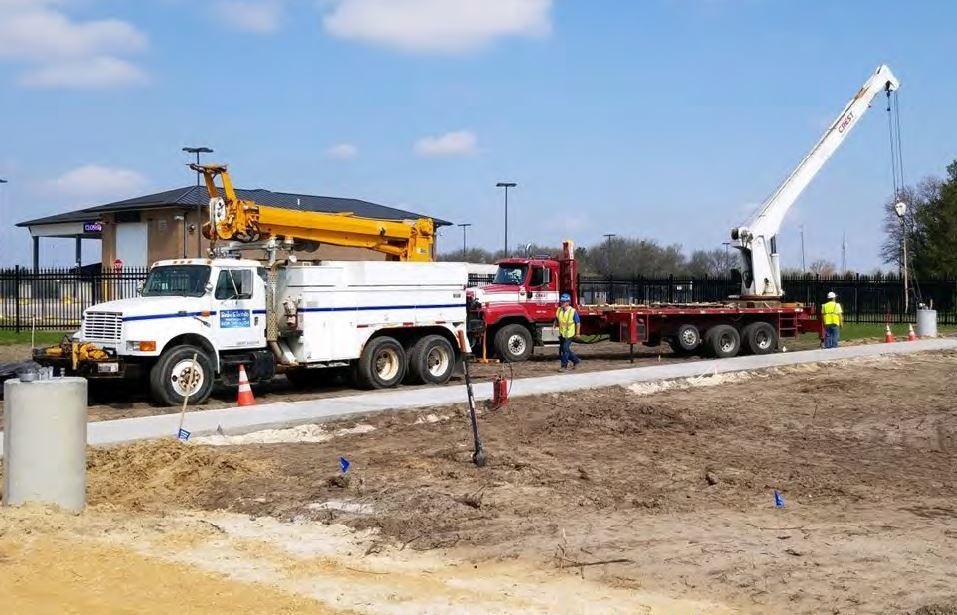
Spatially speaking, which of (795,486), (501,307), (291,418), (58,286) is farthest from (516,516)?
(58,286)

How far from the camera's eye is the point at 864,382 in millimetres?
19969

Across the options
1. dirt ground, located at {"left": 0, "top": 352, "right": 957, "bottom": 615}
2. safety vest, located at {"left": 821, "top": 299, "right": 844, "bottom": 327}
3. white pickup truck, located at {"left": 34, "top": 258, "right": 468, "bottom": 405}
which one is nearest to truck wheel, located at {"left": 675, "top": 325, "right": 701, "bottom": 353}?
safety vest, located at {"left": 821, "top": 299, "right": 844, "bottom": 327}

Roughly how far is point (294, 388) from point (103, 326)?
446cm

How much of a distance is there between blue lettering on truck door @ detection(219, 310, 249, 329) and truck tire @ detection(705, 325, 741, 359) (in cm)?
1383

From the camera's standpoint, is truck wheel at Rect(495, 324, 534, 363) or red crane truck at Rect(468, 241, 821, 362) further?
red crane truck at Rect(468, 241, 821, 362)

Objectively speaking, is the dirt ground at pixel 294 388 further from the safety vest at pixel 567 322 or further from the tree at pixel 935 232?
the tree at pixel 935 232

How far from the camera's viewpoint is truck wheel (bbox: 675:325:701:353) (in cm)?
2653

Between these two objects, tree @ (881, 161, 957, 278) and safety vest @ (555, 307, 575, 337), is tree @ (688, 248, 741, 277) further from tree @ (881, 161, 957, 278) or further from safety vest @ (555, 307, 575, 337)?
safety vest @ (555, 307, 575, 337)

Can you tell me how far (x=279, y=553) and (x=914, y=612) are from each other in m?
4.43

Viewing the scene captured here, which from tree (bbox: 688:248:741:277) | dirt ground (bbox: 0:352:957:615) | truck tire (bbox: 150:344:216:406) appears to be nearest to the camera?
dirt ground (bbox: 0:352:957:615)

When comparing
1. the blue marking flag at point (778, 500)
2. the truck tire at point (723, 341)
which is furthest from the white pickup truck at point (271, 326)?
the blue marking flag at point (778, 500)

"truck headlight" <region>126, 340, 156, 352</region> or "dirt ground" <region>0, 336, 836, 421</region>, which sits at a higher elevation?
"truck headlight" <region>126, 340, 156, 352</region>

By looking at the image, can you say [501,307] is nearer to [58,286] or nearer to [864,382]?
[864,382]

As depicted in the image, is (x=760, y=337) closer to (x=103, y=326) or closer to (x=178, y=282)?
(x=178, y=282)
